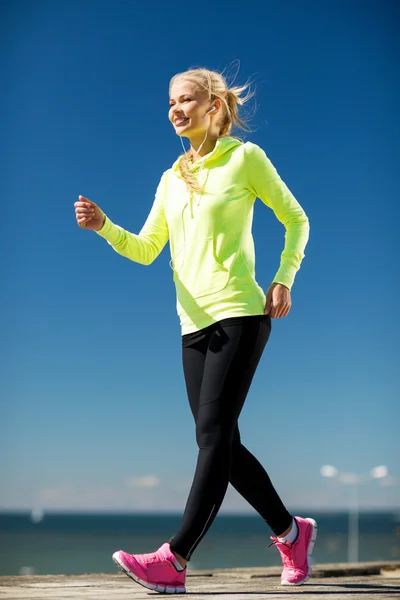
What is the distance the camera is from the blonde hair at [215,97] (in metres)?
3.43

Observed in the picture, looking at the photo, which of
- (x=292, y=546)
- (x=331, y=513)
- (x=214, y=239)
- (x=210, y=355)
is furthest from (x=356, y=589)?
(x=331, y=513)

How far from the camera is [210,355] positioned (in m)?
3.13

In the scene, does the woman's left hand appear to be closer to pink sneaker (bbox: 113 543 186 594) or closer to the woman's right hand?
the woman's right hand

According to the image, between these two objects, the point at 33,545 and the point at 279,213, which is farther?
the point at 33,545

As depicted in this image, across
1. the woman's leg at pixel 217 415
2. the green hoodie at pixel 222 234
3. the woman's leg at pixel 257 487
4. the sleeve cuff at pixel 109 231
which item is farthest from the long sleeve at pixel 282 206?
the woman's leg at pixel 257 487

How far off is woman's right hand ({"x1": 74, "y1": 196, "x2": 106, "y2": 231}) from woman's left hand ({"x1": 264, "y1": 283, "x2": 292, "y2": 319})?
726 mm

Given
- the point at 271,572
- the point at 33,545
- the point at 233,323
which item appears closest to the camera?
the point at 233,323

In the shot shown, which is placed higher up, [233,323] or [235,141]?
[235,141]

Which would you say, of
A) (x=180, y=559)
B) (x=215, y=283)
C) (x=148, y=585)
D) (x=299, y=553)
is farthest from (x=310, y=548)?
(x=215, y=283)

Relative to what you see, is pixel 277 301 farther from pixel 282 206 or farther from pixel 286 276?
pixel 282 206

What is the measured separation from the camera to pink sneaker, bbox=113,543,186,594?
2.89 meters

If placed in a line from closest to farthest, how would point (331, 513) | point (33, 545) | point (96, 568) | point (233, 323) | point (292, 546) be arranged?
point (233, 323) → point (292, 546) → point (96, 568) → point (33, 545) → point (331, 513)

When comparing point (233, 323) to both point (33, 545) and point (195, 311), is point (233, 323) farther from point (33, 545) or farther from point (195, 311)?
point (33, 545)

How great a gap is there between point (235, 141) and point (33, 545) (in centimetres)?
8862
